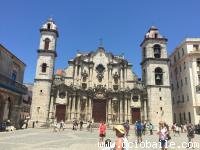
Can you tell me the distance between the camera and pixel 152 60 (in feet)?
129

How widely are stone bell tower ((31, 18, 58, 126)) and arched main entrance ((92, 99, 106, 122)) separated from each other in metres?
Result: 7.76

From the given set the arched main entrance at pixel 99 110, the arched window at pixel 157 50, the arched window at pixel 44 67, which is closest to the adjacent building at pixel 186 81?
the arched window at pixel 157 50

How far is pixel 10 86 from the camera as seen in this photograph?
86.9 ft

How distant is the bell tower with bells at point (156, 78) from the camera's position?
3675 centimetres

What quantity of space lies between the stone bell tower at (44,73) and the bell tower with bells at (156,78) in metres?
16.1

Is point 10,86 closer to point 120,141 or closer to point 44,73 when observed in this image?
point 44,73

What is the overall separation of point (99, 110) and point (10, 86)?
16447 millimetres

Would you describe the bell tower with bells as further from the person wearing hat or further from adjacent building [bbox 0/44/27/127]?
the person wearing hat

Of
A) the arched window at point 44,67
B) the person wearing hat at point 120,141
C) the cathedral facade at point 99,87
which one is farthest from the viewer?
the arched window at point 44,67

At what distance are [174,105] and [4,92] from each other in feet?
113

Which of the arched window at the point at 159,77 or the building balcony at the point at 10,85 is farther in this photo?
the arched window at the point at 159,77

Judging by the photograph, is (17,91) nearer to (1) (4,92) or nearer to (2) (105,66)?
(1) (4,92)

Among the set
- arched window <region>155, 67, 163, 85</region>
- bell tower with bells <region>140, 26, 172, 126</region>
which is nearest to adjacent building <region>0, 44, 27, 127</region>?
bell tower with bells <region>140, 26, 172, 126</region>

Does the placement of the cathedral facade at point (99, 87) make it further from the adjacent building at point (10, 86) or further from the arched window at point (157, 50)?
the adjacent building at point (10, 86)
